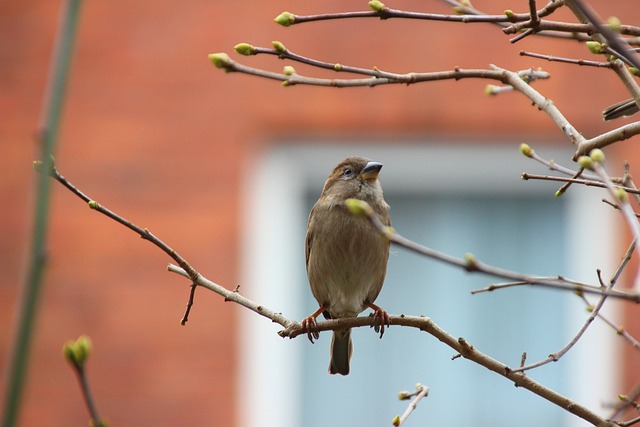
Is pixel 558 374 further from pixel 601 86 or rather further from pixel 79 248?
pixel 79 248

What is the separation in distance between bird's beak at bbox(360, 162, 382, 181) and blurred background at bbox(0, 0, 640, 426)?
302 cm

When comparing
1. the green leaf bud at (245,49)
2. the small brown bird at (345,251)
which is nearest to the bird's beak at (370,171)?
the small brown bird at (345,251)

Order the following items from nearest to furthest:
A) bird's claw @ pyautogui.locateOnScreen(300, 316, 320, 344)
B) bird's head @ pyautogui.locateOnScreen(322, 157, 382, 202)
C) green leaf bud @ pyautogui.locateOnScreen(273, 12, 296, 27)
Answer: green leaf bud @ pyautogui.locateOnScreen(273, 12, 296, 27)
bird's claw @ pyautogui.locateOnScreen(300, 316, 320, 344)
bird's head @ pyautogui.locateOnScreen(322, 157, 382, 202)

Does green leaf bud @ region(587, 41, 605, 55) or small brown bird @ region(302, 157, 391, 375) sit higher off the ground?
green leaf bud @ region(587, 41, 605, 55)

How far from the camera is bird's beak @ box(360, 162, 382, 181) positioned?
4.23 meters

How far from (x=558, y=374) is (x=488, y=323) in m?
0.63

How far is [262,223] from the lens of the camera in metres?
7.34

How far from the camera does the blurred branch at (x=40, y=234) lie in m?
1.04

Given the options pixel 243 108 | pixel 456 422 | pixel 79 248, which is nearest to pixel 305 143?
pixel 243 108

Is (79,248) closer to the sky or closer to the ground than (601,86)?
closer to the ground

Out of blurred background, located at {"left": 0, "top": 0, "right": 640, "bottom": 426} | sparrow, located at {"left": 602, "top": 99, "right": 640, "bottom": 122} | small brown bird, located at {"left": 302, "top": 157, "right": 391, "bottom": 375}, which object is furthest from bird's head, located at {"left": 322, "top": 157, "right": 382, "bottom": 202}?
blurred background, located at {"left": 0, "top": 0, "right": 640, "bottom": 426}

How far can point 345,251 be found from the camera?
4.04 m

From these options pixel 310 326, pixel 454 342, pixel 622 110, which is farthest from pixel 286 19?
pixel 310 326

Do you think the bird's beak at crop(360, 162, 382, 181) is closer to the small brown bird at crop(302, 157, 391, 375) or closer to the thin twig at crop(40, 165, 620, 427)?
the small brown bird at crop(302, 157, 391, 375)
